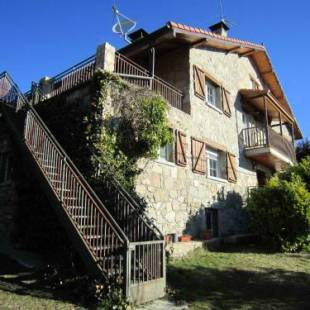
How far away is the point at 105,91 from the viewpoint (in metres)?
10.0

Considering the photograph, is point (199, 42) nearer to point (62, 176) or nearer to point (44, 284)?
point (62, 176)

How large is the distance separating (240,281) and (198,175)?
Answer: 5.52 meters

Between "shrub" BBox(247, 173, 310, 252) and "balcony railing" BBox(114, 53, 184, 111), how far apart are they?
446 centimetres

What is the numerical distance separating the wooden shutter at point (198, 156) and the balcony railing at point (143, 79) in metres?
1.43

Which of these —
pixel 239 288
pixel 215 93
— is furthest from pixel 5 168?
pixel 215 93

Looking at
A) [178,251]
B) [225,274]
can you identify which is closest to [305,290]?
[225,274]

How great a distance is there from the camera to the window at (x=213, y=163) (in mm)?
14630

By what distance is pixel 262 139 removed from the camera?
1809 centimetres

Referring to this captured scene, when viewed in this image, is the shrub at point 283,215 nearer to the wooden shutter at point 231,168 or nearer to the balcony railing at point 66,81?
the wooden shutter at point 231,168

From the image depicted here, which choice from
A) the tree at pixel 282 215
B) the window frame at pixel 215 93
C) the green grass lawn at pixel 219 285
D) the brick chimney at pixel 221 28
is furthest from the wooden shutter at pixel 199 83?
the green grass lawn at pixel 219 285

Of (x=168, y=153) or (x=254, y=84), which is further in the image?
(x=254, y=84)

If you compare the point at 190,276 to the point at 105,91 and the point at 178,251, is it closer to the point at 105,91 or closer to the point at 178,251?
the point at 178,251

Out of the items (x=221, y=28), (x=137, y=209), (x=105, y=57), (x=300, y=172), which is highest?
(x=221, y=28)

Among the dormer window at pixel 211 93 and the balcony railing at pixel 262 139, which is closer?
the dormer window at pixel 211 93
